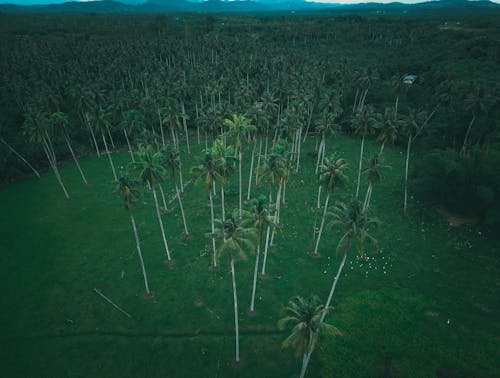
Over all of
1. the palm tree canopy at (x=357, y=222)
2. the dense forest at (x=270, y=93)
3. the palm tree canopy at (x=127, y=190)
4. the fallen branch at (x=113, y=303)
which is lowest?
the fallen branch at (x=113, y=303)

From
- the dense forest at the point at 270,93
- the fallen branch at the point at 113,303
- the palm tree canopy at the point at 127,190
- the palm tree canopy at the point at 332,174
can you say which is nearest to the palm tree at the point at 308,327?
the palm tree canopy at the point at 332,174

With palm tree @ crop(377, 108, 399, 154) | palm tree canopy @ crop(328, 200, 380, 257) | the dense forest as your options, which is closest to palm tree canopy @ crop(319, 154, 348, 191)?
palm tree canopy @ crop(328, 200, 380, 257)

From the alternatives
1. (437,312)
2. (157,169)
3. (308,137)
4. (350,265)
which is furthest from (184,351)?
(308,137)

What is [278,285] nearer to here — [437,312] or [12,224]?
[437,312]

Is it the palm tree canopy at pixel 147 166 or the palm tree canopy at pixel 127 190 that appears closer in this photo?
the palm tree canopy at pixel 127 190

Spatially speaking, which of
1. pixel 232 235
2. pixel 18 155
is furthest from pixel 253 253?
pixel 18 155

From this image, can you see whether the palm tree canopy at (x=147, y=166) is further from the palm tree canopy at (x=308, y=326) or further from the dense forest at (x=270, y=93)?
the palm tree canopy at (x=308, y=326)

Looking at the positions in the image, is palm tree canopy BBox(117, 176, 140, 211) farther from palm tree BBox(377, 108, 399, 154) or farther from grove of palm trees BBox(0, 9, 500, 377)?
palm tree BBox(377, 108, 399, 154)

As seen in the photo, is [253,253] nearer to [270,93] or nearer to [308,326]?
[308,326]

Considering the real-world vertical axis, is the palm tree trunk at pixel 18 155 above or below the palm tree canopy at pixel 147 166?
below
